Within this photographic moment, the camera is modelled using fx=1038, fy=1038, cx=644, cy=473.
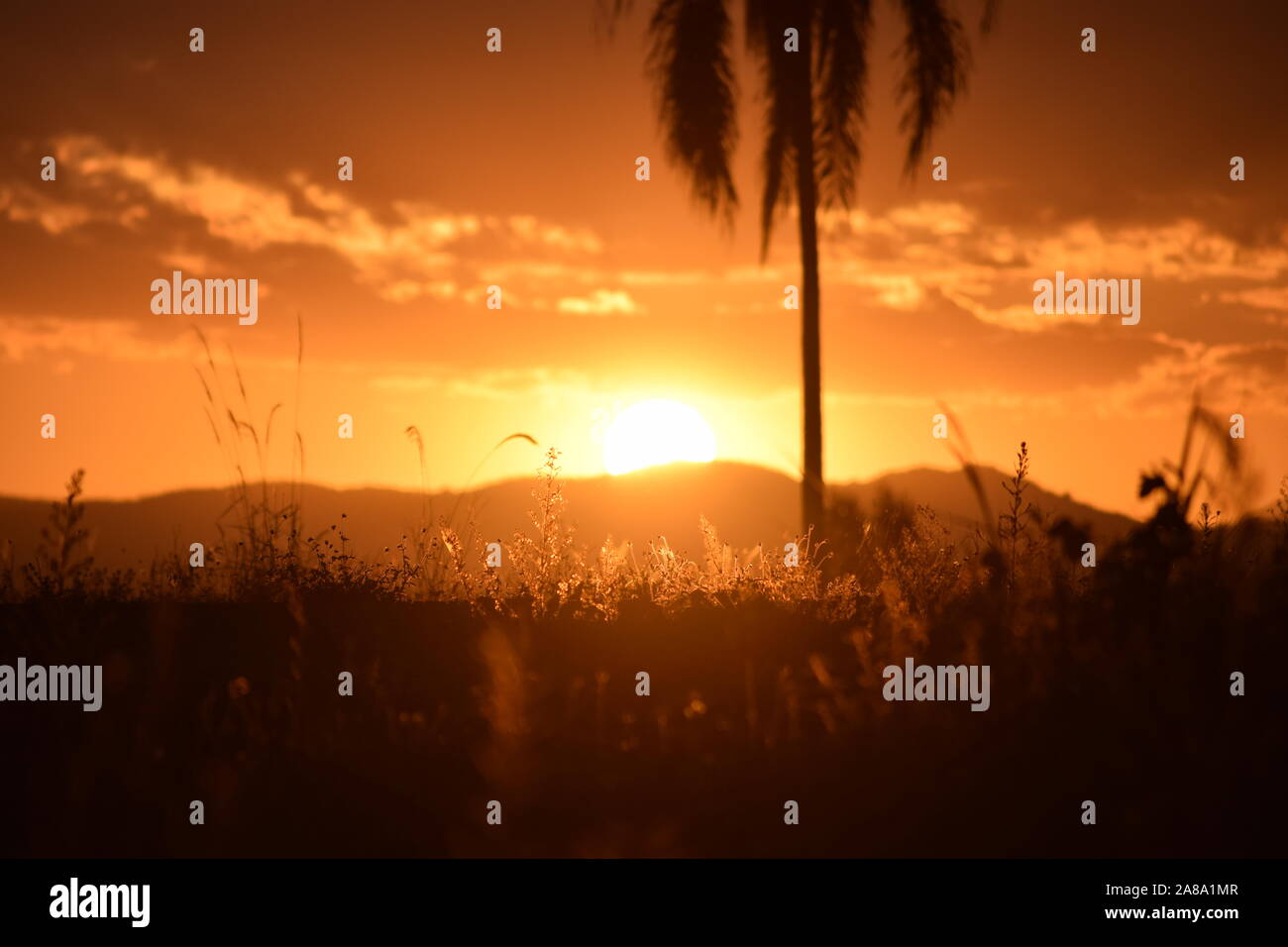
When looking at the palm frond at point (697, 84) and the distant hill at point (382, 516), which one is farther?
the palm frond at point (697, 84)

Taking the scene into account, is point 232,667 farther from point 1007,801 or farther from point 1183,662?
point 1183,662

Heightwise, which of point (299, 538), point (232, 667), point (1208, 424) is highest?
point (1208, 424)

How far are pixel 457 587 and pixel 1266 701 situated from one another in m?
4.85

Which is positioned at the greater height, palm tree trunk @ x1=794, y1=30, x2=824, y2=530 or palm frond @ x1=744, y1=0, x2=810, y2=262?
palm frond @ x1=744, y1=0, x2=810, y2=262

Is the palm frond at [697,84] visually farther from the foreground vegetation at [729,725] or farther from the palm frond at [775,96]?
the foreground vegetation at [729,725]

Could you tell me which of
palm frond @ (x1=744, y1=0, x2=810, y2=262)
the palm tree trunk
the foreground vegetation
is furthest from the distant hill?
palm frond @ (x1=744, y1=0, x2=810, y2=262)

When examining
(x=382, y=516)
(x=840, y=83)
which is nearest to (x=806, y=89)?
(x=840, y=83)

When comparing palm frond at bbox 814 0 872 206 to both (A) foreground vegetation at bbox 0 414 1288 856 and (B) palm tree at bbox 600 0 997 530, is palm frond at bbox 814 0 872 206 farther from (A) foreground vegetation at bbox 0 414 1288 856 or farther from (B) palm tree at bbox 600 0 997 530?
(A) foreground vegetation at bbox 0 414 1288 856

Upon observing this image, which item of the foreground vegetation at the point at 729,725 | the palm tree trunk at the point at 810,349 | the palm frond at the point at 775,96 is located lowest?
the foreground vegetation at the point at 729,725

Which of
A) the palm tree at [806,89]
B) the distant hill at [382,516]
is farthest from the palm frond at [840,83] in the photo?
the distant hill at [382,516]

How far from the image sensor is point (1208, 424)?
454 cm

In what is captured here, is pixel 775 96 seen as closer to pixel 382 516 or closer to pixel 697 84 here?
pixel 697 84
